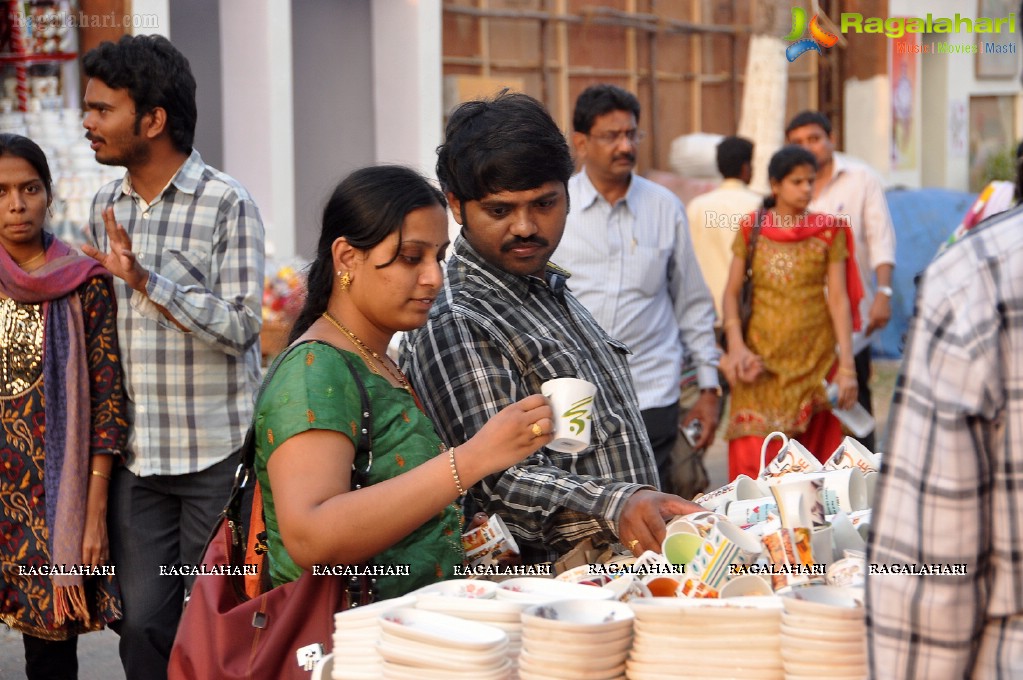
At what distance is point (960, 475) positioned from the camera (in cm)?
151

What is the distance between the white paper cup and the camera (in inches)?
88.1

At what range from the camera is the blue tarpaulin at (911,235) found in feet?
38.7

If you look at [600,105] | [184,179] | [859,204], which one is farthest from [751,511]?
[859,204]

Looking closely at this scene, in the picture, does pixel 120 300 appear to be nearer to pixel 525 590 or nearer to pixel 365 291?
pixel 365 291

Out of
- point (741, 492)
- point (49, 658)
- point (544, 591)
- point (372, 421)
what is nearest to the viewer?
point (544, 591)

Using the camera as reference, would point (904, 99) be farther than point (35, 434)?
Yes

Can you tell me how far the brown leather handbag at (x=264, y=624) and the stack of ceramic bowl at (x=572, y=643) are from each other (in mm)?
475

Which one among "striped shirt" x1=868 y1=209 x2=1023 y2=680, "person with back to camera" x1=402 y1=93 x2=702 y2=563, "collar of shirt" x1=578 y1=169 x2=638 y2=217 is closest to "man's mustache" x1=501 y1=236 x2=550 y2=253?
"person with back to camera" x1=402 y1=93 x2=702 y2=563

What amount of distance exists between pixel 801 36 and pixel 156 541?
1021 centimetres

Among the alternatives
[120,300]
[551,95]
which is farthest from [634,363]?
[551,95]

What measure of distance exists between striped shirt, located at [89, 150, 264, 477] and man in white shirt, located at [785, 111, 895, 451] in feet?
13.2

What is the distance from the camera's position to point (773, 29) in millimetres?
13008

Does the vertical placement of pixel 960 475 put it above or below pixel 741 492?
above

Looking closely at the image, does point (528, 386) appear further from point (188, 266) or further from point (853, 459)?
point (188, 266)
